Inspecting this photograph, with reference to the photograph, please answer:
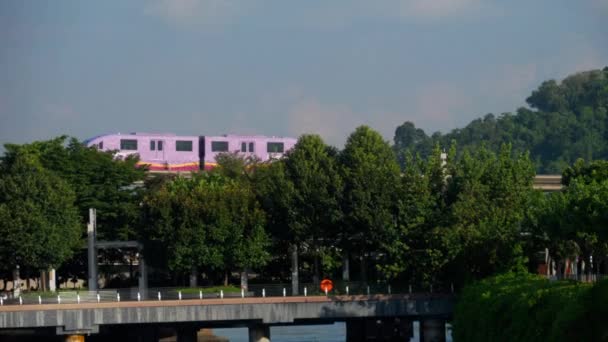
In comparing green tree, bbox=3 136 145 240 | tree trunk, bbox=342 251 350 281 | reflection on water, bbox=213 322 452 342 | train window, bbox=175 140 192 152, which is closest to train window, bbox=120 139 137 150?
train window, bbox=175 140 192 152

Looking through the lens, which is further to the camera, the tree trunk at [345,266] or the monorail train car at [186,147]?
the monorail train car at [186,147]

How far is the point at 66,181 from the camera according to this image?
9350cm

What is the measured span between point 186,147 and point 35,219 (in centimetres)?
4676

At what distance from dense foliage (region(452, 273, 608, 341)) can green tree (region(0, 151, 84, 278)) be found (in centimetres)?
2672

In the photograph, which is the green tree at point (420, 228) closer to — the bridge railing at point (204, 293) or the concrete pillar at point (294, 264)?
the bridge railing at point (204, 293)

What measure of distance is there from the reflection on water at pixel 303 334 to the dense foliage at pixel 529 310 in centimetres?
2089

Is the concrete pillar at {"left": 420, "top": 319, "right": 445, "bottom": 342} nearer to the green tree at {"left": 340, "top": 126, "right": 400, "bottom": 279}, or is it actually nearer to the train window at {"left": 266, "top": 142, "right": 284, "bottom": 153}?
the green tree at {"left": 340, "top": 126, "right": 400, "bottom": 279}

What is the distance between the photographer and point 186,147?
13000 centimetres

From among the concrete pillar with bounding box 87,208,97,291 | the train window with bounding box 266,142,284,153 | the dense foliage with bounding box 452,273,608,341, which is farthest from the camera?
the train window with bounding box 266,142,284,153

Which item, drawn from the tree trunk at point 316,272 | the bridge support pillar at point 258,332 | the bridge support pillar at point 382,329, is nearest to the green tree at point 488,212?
the bridge support pillar at point 382,329

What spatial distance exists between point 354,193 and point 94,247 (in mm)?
18114

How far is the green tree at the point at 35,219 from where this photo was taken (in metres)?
83.2

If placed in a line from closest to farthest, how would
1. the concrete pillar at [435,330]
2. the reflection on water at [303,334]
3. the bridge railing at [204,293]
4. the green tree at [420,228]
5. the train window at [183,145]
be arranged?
the bridge railing at [204,293] < the green tree at [420,228] < the concrete pillar at [435,330] < the reflection on water at [303,334] < the train window at [183,145]

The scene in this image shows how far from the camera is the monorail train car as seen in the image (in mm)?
126188
